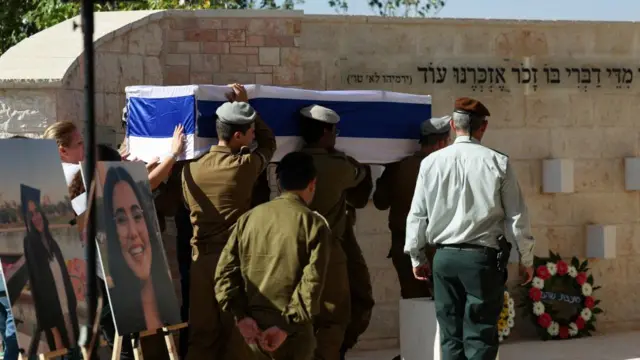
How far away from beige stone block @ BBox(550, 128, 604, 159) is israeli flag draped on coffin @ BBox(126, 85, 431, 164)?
258 cm

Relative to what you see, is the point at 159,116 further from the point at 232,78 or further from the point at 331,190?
the point at 232,78

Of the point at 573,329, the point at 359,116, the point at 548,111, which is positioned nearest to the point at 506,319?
the point at 573,329

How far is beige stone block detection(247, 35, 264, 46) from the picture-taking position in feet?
30.9

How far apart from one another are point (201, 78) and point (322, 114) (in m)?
1.85

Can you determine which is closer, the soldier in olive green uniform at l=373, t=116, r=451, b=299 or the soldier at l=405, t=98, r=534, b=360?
the soldier at l=405, t=98, r=534, b=360

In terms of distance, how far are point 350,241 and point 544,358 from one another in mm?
2140

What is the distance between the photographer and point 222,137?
23.8 feet

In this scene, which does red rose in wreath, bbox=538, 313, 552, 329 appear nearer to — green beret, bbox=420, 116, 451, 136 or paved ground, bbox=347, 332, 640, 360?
paved ground, bbox=347, 332, 640, 360

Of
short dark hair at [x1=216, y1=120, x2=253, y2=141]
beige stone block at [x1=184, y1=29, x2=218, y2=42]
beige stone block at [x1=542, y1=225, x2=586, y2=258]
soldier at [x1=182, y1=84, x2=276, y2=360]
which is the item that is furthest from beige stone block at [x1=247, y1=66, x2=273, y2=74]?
beige stone block at [x1=542, y1=225, x2=586, y2=258]

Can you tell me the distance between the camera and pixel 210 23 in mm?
9328

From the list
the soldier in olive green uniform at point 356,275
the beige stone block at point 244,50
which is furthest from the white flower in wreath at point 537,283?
the beige stone block at point 244,50

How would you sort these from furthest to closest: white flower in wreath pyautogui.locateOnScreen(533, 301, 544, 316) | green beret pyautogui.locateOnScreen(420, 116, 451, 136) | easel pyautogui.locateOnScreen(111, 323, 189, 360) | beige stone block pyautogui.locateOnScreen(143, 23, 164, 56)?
1. white flower in wreath pyautogui.locateOnScreen(533, 301, 544, 316)
2. beige stone block pyautogui.locateOnScreen(143, 23, 164, 56)
3. green beret pyautogui.locateOnScreen(420, 116, 451, 136)
4. easel pyautogui.locateOnScreen(111, 323, 189, 360)

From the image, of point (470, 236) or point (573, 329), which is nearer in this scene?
point (470, 236)

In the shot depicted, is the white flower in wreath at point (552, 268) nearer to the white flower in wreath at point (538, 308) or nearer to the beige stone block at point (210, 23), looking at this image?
the white flower in wreath at point (538, 308)
